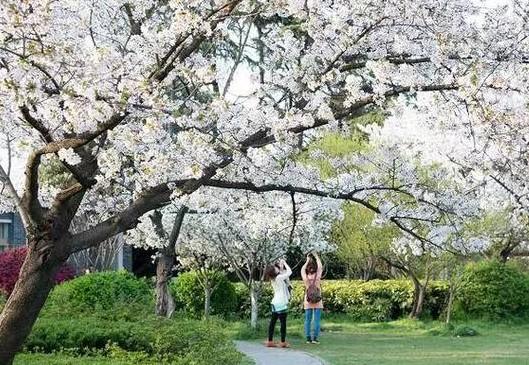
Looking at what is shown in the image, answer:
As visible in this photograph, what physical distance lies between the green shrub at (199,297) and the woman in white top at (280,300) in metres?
6.55

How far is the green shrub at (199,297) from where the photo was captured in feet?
69.5

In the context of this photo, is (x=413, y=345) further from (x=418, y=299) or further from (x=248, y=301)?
(x=248, y=301)

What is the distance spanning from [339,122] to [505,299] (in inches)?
529

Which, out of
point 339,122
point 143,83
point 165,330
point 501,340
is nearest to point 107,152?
point 143,83

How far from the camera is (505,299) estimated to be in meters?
20.1

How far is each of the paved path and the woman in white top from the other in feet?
1.03

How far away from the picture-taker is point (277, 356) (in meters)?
12.3

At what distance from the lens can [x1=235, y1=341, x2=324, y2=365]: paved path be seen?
11.5 metres

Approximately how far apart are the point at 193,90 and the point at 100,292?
402 inches

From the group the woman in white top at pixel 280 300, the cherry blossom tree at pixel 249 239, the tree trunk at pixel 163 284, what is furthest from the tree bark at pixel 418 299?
the tree trunk at pixel 163 284

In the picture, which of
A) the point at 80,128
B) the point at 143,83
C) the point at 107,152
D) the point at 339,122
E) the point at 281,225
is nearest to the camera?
the point at 143,83

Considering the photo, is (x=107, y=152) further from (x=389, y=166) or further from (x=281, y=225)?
(x=281, y=225)

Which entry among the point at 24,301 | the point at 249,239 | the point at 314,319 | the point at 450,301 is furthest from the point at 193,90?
the point at 450,301

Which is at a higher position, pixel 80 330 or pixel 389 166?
pixel 389 166
